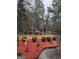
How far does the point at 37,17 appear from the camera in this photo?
2.50 meters

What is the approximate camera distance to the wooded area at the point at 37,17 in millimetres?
2475

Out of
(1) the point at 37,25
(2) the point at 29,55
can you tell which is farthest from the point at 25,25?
(2) the point at 29,55

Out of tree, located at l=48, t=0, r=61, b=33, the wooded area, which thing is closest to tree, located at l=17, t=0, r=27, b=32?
the wooded area

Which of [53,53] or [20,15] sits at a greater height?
[20,15]

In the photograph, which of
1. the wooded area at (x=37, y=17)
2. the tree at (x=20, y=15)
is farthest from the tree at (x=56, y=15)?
the tree at (x=20, y=15)

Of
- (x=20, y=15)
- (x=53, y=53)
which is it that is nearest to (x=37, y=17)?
(x=20, y=15)

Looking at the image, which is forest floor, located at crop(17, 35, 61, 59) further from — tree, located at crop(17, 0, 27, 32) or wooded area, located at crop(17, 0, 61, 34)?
tree, located at crop(17, 0, 27, 32)

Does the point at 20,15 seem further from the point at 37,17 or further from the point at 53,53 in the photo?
the point at 53,53

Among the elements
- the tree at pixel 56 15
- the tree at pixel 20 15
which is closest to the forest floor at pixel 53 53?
the tree at pixel 56 15

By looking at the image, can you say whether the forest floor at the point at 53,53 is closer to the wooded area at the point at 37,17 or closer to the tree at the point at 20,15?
the wooded area at the point at 37,17

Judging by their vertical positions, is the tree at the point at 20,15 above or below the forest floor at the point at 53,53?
above
